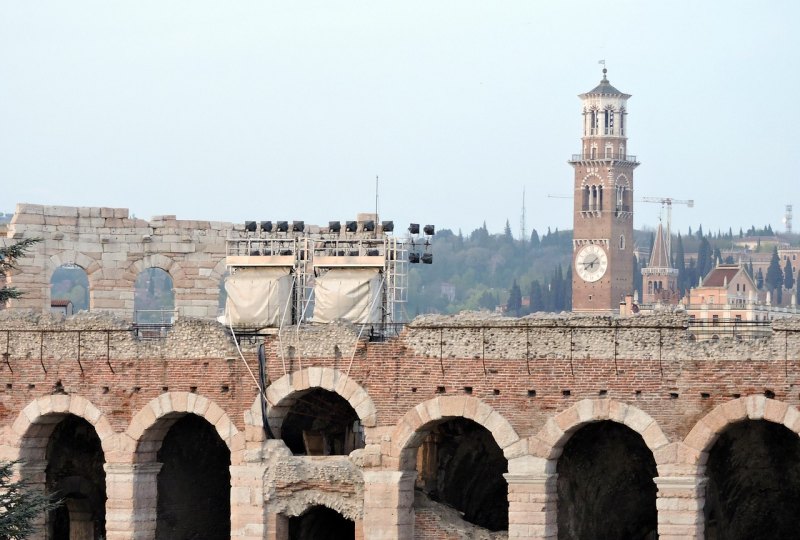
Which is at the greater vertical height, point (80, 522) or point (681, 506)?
point (681, 506)

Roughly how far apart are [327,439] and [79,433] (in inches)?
233

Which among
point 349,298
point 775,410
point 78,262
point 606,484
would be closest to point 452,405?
point 606,484

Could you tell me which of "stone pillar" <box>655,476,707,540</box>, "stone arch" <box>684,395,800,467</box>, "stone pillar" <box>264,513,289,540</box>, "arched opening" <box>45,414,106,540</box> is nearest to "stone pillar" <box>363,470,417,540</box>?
"stone pillar" <box>264,513,289,540</box>

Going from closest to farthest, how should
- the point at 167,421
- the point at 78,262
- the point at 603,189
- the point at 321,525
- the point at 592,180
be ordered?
the point at 167,421
the point at 321,525
the point at 78,262
the point at 603,189
the point at 592,180

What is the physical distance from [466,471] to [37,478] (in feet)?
31.3

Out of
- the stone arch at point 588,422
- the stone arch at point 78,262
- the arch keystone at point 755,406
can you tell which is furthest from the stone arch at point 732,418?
the stone arch at point 78,262

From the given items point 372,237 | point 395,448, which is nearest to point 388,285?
point 372,237

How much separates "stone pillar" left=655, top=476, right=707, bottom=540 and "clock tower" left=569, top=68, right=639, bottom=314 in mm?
150023

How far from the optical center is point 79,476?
45031 mm

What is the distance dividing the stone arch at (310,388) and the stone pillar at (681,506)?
6.32 meters

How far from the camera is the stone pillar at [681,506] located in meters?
36.5

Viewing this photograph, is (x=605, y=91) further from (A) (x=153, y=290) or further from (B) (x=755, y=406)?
(B) (x=755, y=406)

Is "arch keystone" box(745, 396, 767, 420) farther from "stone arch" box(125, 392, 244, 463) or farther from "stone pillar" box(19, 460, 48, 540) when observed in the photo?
"stone pillar" box(19, 460, 48, 540)

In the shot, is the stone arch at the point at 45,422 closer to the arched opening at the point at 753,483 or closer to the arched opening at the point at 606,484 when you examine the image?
the arched opening at the point at 606,484
